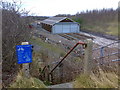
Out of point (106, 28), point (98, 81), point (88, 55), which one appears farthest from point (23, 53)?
point (106, 28)

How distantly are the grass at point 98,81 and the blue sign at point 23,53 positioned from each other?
3.92ft

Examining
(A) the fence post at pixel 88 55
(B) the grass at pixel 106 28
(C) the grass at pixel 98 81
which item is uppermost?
(B) the grass at pixel 106 28

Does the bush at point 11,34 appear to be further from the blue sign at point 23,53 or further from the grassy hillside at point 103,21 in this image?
the grassy hillside at point 103,21

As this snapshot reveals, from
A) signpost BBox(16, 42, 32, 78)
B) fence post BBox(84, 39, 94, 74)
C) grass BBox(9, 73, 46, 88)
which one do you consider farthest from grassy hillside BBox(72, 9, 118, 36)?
grass BBox(9, 73, 46, 88)

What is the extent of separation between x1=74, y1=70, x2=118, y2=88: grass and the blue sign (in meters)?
1.20

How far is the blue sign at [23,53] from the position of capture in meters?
2.69

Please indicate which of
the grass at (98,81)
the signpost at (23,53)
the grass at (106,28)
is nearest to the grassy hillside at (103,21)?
the grass at (106,28)

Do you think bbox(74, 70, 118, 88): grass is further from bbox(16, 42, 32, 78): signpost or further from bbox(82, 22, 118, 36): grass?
bbox(82, 22, 118, 36): grass

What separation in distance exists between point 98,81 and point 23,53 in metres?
1.61

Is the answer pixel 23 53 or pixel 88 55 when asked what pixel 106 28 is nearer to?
pixel 88 55

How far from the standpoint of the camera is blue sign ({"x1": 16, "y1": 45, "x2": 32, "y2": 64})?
269 centimetres

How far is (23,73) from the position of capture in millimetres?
2873

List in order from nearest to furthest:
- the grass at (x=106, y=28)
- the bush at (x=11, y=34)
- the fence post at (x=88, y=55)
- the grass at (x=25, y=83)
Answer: the grass at (x=25, y=83) < the fence post at (x=88, y=55) < the grass at (x=106, y=28) < the bush at (x=11, y=34)

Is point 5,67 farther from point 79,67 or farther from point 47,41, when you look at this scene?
point 47,41
